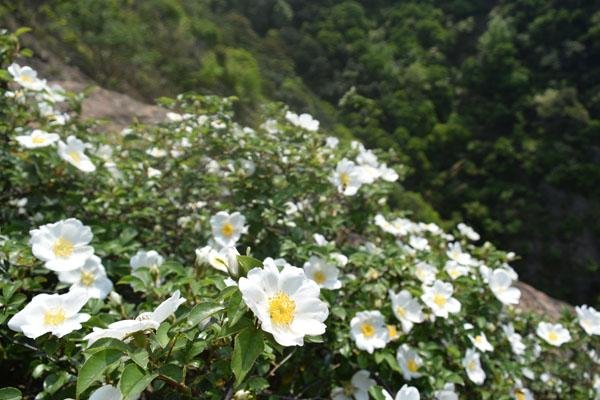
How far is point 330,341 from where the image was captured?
161 centimetres

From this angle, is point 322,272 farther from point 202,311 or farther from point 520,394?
point 520,394

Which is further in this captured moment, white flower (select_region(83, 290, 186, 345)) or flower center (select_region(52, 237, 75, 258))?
flower center (select_region(52, 237, 75, 258))

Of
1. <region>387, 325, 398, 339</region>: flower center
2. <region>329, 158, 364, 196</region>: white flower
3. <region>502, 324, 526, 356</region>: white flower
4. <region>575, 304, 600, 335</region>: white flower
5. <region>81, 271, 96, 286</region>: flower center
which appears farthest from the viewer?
<region>575, 304, 600, 335</region>: white flower

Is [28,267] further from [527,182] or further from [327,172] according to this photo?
[527,182]

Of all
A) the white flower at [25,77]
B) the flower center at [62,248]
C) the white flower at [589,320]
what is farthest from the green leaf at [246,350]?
the white flower at [589,320]

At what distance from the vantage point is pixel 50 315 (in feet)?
3.42

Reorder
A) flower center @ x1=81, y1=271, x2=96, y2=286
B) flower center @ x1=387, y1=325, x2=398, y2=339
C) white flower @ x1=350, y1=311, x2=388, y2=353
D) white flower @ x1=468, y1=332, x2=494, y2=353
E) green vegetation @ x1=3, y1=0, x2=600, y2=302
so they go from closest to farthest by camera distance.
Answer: flower center @ x1=81, y1=271, x2=96, y2=286, white flower @ x1=350, y1=311, x2=388, y2=353, flower center @ x1=387, y1=325, x2=398, y2=339, white flower @ x1=468, y1=332, x2=494, y2=353, green vegetation @ x1=3, y1=0, x2=600, y2=302

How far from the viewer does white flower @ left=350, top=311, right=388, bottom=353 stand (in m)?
1.50

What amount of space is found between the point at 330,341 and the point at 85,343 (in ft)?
2.80

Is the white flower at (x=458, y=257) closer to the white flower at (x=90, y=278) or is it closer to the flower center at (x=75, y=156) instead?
the white flower at (x=90, y=278)

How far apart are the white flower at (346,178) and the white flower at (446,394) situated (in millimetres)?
868

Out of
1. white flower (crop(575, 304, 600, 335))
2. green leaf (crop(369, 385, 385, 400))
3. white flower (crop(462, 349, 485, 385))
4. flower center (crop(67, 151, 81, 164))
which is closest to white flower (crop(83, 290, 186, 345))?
green leaf (crop(369, 385, 385, 400))

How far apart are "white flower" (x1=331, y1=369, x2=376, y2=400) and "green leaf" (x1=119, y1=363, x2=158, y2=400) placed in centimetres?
89

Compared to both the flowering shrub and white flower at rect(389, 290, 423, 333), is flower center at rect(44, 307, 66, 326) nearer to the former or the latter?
the flowering shrub
